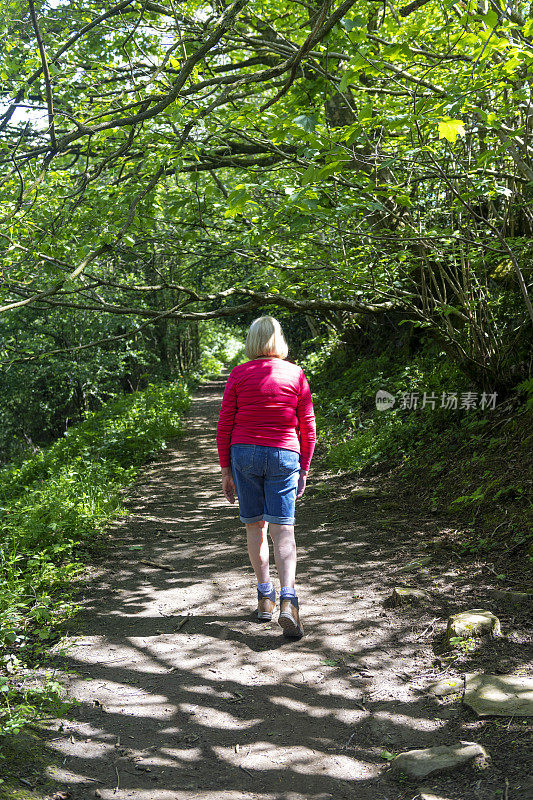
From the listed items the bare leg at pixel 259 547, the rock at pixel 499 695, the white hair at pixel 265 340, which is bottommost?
the rock at pixel 499 695

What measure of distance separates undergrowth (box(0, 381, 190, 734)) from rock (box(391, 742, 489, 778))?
5.54 ft

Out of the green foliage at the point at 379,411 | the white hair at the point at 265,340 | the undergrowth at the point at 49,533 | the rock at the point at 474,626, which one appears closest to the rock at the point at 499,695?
the rock at the point at 474,626

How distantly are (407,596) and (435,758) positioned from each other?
1.76 metres

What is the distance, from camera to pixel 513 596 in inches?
157

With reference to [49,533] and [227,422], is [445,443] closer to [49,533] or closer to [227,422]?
[227,422]

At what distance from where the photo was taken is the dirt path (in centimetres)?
260

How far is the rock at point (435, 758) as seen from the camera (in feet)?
8.28

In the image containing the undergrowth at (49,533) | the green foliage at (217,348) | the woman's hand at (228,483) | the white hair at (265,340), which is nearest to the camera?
the undergrowth at (49,533)

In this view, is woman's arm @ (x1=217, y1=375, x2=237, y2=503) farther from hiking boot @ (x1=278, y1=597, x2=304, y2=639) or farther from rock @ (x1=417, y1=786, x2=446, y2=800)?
rock @ (x1=417, y1=786, x2=446, y2=800)

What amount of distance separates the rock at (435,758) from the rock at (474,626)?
3.23 ft

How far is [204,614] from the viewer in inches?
176

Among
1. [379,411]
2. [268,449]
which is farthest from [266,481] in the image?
[379,411]

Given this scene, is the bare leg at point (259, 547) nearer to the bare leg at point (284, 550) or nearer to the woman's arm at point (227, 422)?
the bare leg at point (284, 550)

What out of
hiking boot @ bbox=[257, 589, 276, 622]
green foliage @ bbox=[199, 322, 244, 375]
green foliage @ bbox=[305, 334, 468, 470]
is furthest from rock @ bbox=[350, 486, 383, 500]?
green foliage @ bbox=[199, 322, 244, 375]
